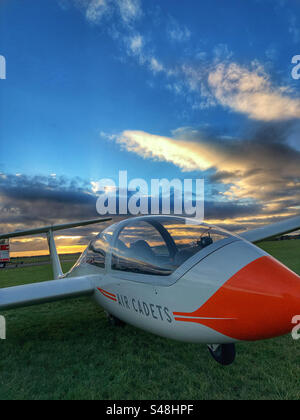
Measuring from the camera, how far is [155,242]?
12.2 feet

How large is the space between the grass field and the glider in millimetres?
406

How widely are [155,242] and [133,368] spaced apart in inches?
72.7

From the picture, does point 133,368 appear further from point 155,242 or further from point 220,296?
point 220,296

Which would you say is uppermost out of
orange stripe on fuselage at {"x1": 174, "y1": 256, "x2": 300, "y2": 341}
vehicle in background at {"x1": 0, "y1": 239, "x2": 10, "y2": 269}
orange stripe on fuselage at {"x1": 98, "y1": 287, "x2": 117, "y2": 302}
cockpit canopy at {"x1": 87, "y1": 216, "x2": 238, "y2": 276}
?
cockpit canopy at {"x1": 87, "y1": 216, "x2": 238, "y2": 276}

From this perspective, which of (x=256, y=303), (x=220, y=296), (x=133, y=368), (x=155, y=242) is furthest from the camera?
(x=155, y=242)

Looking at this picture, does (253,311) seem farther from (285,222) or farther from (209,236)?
(285,222)

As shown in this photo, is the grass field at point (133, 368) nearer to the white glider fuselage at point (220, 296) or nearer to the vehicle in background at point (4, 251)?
the white glider fuselage at point (220, 296)

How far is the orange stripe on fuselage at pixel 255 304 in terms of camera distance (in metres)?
2.29

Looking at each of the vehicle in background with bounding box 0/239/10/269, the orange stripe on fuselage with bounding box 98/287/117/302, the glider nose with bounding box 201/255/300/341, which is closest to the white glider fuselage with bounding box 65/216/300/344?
the glider nose with bounding box 201/255/300/341

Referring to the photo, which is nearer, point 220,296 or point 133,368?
point 220,296

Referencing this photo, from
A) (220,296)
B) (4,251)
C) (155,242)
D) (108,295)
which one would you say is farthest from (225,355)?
Answer: (4,251)

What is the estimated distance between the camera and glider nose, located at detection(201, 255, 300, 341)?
2.29 m

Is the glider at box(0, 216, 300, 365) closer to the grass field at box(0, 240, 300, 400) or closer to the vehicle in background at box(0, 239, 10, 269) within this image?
the grass field at box(0, 240, 300, 400)

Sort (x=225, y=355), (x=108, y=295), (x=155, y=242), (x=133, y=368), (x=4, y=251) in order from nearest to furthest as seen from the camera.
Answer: (x=225, y=355), (x=133, y=368), (x=155, y=242), (x=108, y=295), (x=4, y=251)
